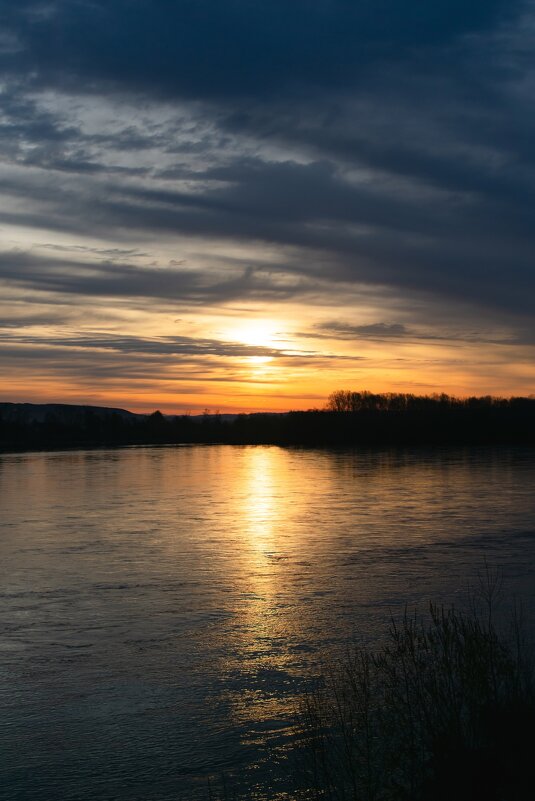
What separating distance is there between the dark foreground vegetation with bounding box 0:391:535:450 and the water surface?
5543 cm

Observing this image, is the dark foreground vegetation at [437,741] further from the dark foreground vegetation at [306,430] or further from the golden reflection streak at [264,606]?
the dark foreground vegetation at [306,430]

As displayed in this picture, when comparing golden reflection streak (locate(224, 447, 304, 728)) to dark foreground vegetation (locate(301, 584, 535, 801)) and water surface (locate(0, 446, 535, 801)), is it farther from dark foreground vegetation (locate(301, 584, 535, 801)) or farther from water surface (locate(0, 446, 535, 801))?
dark foreground vegetation (locate(301, 584, 535, 801))

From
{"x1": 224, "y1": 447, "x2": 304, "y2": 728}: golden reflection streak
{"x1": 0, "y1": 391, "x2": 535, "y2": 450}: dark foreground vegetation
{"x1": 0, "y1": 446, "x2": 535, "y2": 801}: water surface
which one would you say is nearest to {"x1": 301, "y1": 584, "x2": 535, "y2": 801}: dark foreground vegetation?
{"x1": 0, "y1": 446, "x2": 535, "y2": 801}: water surface

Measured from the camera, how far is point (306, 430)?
93000mm

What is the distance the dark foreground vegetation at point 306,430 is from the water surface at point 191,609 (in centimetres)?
5543

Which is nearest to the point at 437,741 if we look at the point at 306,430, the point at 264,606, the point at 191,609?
the point at 264,606

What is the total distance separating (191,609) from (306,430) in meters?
82.1

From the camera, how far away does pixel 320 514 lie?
22.6m

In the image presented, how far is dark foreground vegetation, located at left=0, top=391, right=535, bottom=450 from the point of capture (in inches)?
3204

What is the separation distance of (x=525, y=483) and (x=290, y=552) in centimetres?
1687

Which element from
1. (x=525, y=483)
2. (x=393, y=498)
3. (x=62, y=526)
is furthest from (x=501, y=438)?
(x=62, y=526)

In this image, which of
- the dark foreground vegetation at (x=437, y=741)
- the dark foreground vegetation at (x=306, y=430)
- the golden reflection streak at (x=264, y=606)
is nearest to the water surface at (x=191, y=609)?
the golden reflection streak at (x=264, y=606)

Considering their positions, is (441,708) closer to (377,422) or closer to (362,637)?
(362,637)

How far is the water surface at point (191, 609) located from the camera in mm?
6363
